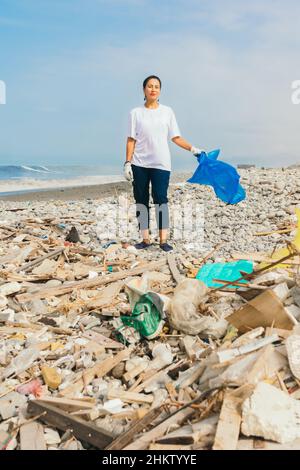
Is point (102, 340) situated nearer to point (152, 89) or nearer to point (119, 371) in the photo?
point (119, 371)

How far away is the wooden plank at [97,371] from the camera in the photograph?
12.8 feet

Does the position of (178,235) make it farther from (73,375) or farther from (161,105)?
(73,375)

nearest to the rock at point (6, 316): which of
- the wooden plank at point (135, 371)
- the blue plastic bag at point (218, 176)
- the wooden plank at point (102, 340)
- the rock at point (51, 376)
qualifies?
the wooden plank at point (102, 340)

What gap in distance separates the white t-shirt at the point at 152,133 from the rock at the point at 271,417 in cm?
515

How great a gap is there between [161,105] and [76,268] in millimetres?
2710

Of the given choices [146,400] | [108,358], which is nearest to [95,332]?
[108,358]

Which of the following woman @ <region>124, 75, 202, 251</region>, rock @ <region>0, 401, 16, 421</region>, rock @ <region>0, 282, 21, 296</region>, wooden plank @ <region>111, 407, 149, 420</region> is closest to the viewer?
wooden plank @ <region>111, 407, 149, 420</region>

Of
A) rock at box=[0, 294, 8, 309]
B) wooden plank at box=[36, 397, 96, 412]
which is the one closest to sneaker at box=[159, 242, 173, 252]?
rock at box=[0, 294, 8, 309]

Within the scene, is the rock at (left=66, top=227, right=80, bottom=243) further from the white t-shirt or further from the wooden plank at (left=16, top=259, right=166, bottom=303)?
the wooden plank at (left=16, top=259, right=166, bottom=303)

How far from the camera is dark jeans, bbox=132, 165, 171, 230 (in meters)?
7.83

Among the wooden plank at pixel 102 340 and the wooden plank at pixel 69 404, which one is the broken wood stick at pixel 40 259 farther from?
the wooden plank at pixel 69 404

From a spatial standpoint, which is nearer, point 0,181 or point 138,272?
point 138,272

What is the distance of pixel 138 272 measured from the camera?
671 cm

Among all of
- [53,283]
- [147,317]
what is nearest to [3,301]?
[53,283]
